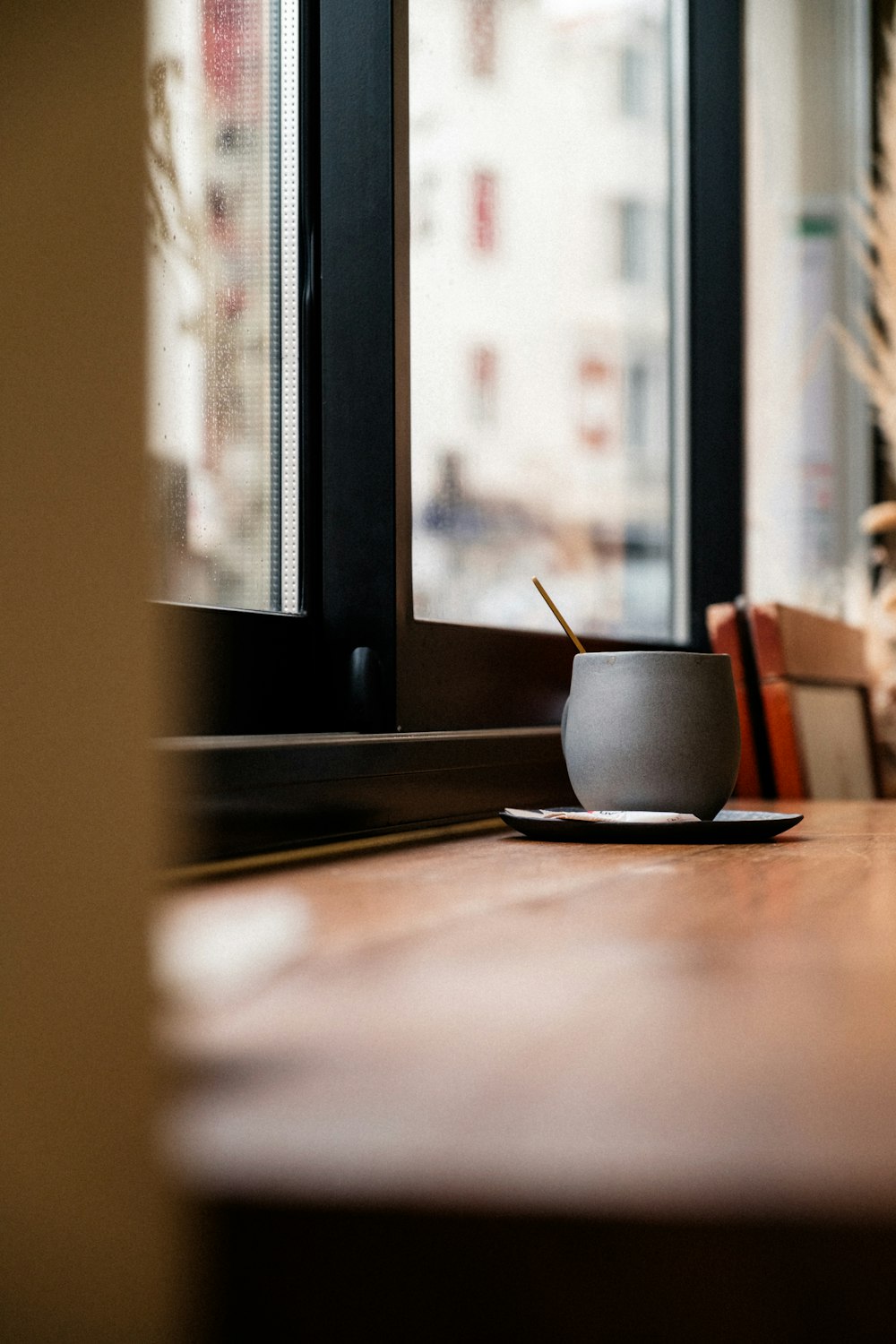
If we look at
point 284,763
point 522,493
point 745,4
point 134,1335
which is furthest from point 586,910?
Result: point 745,4

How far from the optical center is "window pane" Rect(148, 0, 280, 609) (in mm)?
927

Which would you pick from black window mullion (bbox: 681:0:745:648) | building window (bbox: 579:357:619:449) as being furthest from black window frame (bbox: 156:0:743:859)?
black window mullion (bbox: 681:0:745:648)

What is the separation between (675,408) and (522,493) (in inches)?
24.2

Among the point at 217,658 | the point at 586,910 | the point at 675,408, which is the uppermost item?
the point at 675,408

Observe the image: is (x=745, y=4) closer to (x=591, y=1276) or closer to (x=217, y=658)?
(x=217, y=658)

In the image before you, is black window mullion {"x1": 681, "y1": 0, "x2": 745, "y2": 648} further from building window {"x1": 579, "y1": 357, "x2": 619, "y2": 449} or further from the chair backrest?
the chair backrest

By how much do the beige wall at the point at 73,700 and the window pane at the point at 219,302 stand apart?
0.62 metres

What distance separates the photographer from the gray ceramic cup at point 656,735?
946 mm

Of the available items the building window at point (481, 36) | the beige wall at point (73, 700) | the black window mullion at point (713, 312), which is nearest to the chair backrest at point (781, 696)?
the black window mullion at point (713, 312)

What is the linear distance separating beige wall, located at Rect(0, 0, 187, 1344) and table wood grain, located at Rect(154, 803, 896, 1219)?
12 millimetres

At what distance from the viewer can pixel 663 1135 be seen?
0.25m

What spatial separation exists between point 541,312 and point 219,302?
0.81 meters

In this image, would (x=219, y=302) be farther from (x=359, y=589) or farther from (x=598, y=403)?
(x=598, y=403)

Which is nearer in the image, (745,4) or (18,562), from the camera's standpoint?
(18,562)
